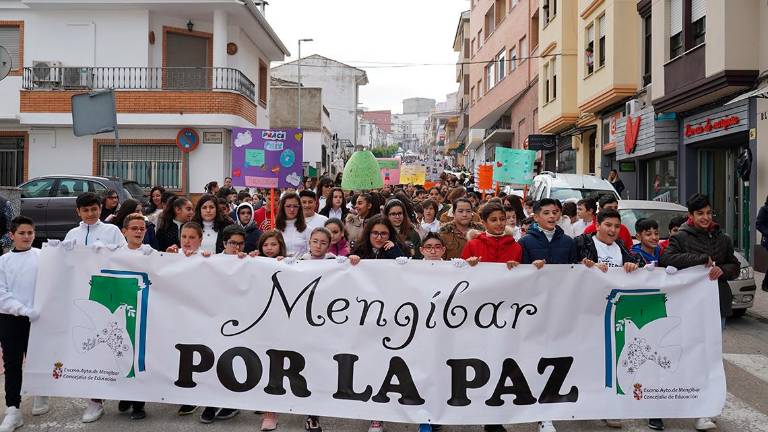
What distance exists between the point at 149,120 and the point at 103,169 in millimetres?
2356

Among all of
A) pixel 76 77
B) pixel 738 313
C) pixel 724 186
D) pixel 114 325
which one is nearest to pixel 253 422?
pixel 114 325

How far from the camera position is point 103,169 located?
24234 mm

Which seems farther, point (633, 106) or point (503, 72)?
point (503, 72)

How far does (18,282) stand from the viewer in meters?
5.80

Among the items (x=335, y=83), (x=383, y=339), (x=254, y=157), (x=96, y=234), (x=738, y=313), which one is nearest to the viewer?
(x=383, y=339)

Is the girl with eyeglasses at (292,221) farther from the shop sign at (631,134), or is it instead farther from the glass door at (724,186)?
the shop sign at (631,134)

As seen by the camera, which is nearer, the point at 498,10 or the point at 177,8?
the point at 177,8

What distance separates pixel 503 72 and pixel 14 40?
1002 inches

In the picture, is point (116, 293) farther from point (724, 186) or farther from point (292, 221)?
point (724, 186)

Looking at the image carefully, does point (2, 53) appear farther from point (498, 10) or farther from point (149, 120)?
point (498, 10)

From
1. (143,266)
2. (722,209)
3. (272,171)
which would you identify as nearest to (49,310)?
(143,266)

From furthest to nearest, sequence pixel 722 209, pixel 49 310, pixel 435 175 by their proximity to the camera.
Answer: pixel 435 175, pixel 722 209, pixel 49 310

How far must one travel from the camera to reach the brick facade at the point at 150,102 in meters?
23.5

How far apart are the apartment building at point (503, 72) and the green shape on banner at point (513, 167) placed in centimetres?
1590
